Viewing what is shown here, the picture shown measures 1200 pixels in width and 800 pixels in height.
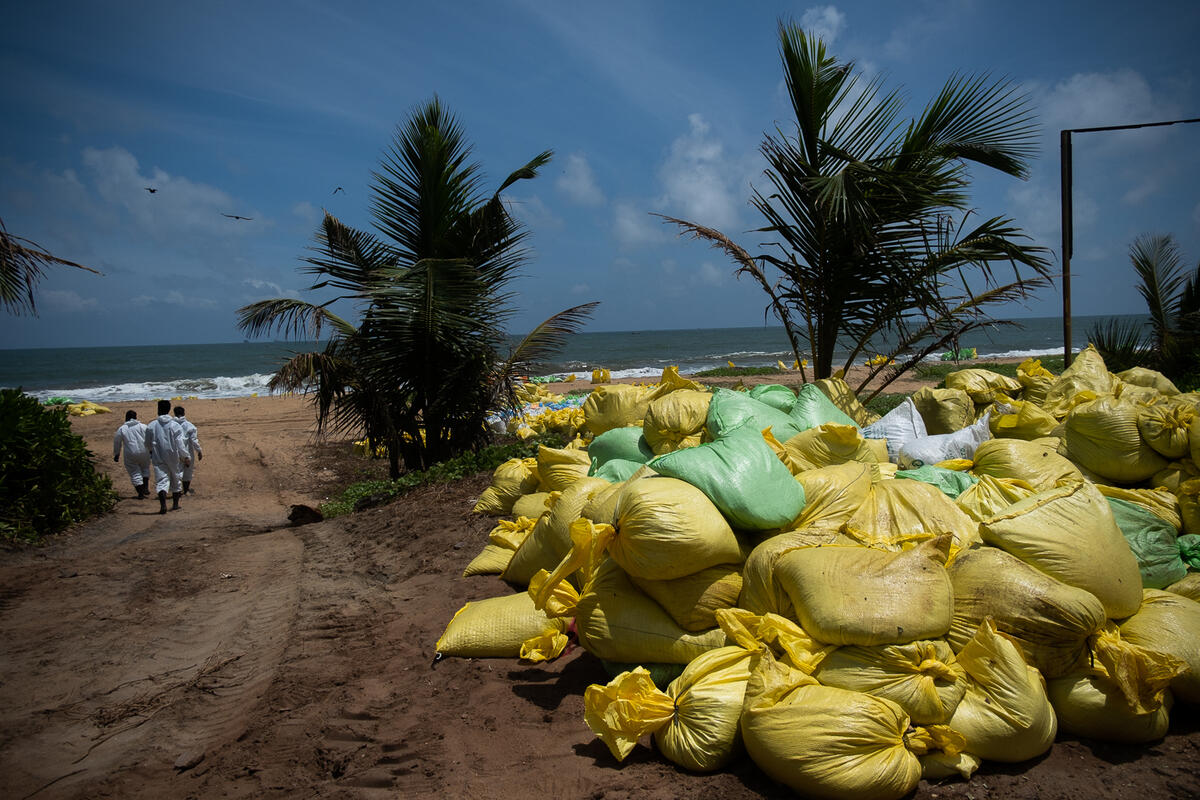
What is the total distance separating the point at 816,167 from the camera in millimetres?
5207

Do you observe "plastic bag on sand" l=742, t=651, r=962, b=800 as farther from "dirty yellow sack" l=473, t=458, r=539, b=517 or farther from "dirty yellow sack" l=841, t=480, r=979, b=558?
"dirty yellow sack" l=473, t=458, r=539, b=517

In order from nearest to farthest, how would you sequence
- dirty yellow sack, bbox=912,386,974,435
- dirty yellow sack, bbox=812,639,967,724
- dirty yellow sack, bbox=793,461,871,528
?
dirty yellow sack, bbox=812,639,967,724, dirty yellow sack, bbox=793,461,871,528, dirty yellow sack, bbox=912,386,974,435

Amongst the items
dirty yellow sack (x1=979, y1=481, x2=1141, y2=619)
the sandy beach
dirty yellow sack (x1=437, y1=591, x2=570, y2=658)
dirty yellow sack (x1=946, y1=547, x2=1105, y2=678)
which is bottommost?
the sandy beach

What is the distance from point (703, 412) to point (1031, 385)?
2.56m

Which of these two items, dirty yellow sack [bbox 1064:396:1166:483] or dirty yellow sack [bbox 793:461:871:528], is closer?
dirty yellow sack [bbox 793:461:871:528]

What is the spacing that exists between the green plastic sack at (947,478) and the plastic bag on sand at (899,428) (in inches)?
37.5

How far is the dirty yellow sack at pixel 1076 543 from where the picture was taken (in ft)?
7.27

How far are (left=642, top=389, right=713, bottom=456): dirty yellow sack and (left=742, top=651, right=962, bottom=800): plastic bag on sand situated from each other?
205 centimetres

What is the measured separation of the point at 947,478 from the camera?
3.21 metres

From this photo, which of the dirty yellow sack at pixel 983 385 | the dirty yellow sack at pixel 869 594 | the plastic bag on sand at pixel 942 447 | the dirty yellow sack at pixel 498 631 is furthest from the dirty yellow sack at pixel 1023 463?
the dirty yellow sack at pixel 498 631

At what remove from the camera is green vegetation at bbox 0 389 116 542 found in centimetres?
606

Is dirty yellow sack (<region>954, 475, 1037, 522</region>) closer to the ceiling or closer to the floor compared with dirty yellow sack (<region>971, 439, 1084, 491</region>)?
closer to the floor

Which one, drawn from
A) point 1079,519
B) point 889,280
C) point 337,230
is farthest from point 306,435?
point 1079,519

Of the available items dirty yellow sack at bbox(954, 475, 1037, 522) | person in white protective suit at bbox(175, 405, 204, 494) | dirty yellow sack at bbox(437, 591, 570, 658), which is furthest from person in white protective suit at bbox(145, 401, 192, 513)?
dirty yellow sack at bbox(954, 475, 1037, 522)
